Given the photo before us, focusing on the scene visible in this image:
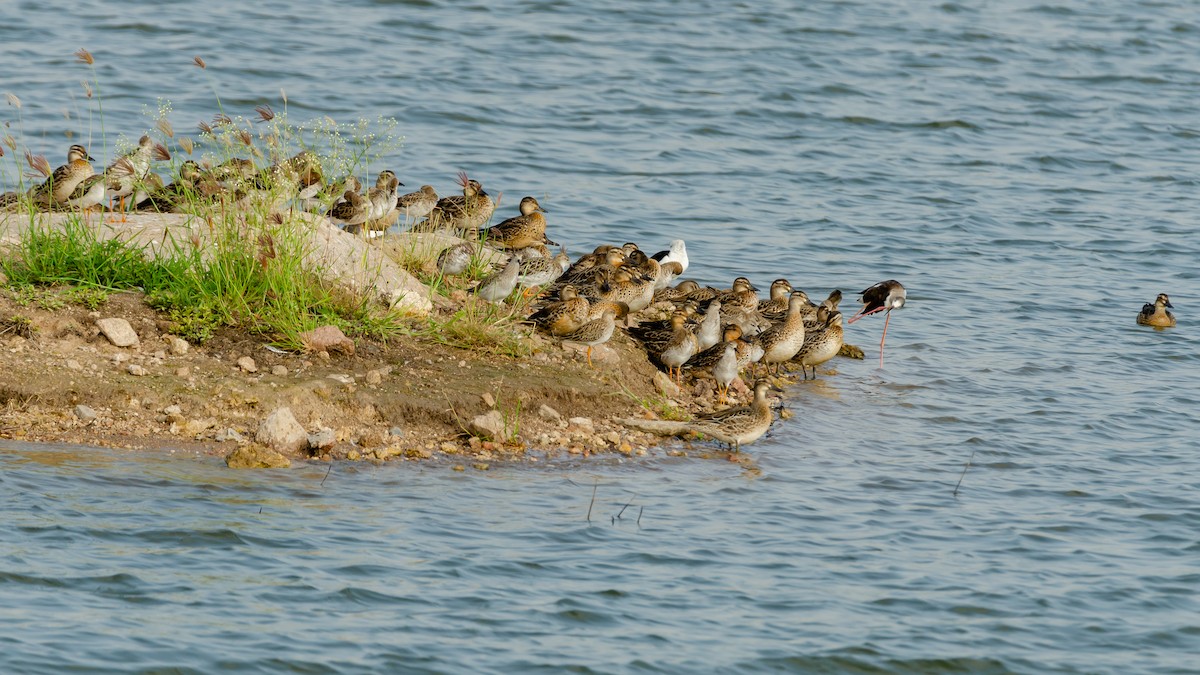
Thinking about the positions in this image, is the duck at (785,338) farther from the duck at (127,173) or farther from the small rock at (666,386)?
the duck at (127,173)

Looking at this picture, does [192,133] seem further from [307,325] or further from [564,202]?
[307,325]

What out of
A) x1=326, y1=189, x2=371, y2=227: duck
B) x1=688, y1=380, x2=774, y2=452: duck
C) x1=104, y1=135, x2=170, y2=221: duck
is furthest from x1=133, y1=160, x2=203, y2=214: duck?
x1=688, y1=380, x2=774, y2=452: duck

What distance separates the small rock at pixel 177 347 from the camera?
458 inches

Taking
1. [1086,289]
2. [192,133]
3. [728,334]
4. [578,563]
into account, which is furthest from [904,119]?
[578,563]

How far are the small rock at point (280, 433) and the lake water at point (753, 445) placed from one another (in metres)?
0.31

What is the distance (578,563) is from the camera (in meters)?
9.62

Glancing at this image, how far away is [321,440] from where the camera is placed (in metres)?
10.9

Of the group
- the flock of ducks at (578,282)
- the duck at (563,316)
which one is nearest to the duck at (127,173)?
the flock of ducks at (578,282)

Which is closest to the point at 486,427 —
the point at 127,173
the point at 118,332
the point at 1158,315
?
the point at 118,332

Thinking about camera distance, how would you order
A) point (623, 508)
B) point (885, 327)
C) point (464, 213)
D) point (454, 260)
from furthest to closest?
point (885, 327), point (464, 213), point (454, 260), point (623, 508)

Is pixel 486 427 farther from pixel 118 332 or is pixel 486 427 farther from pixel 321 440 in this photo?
pixel 118 332

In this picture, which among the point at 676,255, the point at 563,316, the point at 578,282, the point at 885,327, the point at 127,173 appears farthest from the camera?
the point at 676,255

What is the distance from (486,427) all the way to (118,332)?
2776mm

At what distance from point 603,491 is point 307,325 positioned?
269cm
